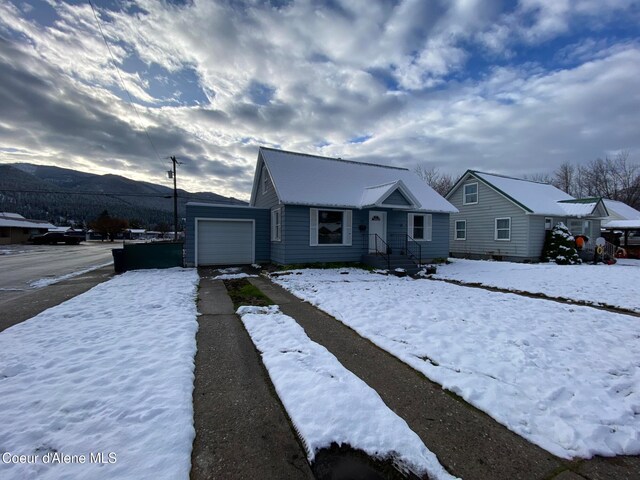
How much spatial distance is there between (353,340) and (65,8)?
421 inches

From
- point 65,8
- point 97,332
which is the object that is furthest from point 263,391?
point 65,8

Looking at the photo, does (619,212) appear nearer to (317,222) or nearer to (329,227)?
(329,227)

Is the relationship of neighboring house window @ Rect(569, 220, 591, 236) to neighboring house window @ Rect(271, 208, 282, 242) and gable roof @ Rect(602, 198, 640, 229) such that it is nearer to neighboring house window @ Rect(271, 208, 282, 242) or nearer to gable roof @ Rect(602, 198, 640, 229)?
gable roof @ Rect(602, 198, 640, 229)

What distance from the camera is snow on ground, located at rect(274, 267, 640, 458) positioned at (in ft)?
9.16

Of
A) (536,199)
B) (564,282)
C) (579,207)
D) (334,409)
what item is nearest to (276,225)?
(564,282)

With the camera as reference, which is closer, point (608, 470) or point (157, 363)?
point (608, 470)

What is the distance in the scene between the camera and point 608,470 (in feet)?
7.57

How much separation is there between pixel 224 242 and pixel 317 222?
4613 millimetres

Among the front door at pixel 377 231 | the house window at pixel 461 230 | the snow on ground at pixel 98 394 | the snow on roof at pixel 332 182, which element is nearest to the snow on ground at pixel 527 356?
the snow on ground at pixel 98 394

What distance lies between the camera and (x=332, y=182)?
14.9 m

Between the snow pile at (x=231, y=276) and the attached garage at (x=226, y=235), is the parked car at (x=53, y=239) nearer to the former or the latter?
the attached garage at (x=226, y=235)

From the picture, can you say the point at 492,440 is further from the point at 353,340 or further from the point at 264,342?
the point at 264,342

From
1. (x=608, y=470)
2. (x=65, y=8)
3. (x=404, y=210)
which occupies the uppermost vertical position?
(x=65, y=8)

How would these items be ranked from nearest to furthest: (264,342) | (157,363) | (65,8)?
(157,363), (264,342), (65,8)
